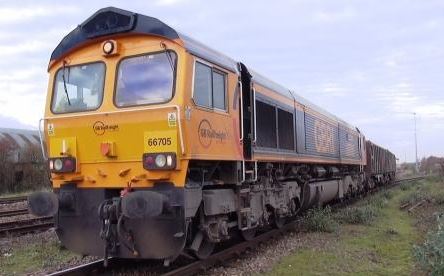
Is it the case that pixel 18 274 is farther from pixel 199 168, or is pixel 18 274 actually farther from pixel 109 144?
pixel 199 168

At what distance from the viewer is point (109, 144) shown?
25.2 feet

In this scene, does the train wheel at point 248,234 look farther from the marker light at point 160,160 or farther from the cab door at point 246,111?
the marker light at point 160,160

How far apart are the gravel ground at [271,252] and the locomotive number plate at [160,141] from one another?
6.95 ft

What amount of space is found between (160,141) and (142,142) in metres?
0.32

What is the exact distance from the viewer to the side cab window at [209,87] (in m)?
7.81

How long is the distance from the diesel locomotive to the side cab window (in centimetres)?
2

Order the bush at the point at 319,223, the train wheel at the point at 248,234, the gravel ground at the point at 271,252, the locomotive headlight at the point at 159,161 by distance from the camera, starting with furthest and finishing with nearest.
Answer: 1. the bush at the point at 319,223
2. the train wheel at the point at 248,234
3. the gravel ground at the point at 271,252
4. the locomotive headlight at the point at 159,161

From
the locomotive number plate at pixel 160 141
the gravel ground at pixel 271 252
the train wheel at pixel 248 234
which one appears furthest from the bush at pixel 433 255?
the locomotive number plate at pixel 160 141

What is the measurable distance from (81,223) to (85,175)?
0.70 metres

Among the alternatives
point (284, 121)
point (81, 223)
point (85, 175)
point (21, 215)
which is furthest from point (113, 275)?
point (21, 215)

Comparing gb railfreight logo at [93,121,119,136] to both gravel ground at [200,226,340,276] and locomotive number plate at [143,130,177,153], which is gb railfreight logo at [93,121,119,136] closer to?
locomotive number plate at [143,130,177,153]

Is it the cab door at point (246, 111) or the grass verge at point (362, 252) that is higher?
the cab door at point (246, 111)

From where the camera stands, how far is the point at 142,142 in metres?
7.48

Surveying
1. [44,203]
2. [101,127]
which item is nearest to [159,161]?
[101,127]
